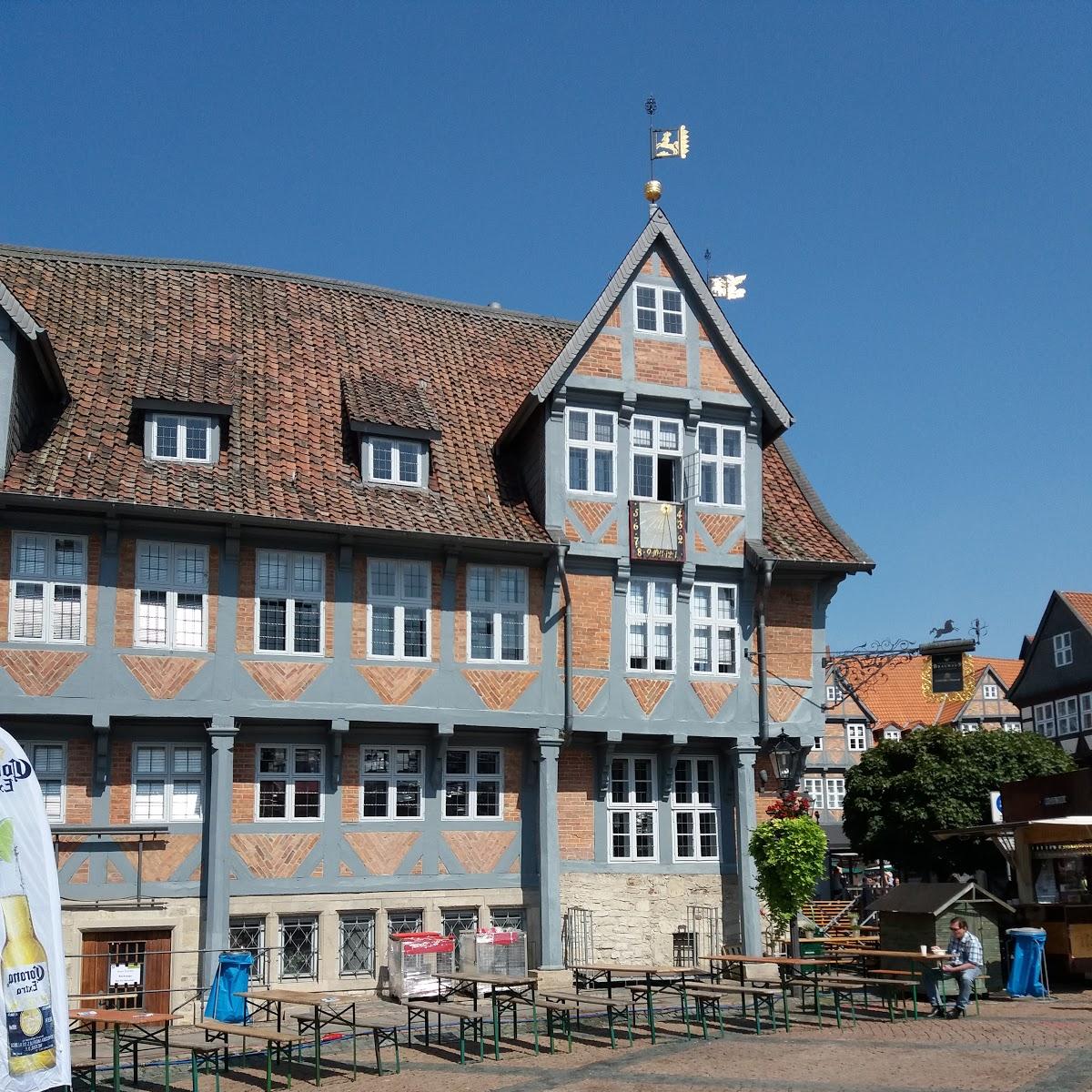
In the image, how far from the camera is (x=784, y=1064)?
1580cm

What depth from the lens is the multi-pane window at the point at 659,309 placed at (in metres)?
27.0

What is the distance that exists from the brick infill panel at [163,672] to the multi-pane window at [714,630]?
29.7 ft

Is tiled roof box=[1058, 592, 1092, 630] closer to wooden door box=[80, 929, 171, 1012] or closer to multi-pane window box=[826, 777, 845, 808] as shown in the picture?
multi-pane window box=[826, 777, 845, 808]

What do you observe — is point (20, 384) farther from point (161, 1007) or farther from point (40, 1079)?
point (40, 1079)

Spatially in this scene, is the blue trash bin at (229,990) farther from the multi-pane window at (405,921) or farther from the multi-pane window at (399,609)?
the multi-pane window at (399,609)

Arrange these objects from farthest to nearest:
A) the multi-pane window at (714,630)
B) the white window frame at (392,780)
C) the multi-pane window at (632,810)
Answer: the multi-pane window at (714,630) < the multi-pane window at (632,810) < the white window frame at (392,780)

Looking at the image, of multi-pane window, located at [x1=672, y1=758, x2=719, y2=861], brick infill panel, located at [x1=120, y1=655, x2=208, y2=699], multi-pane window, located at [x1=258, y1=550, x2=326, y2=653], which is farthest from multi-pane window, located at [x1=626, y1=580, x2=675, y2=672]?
brick infill panel, located at [x1=120, y1=655, x2=208, y2=699]

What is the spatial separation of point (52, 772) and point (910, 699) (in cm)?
6151

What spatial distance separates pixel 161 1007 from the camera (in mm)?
22312

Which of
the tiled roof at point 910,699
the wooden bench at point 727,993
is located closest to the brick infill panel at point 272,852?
the wooden bench at point 727,993

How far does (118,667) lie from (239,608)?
7.08ft

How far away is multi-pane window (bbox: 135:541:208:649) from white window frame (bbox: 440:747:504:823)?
494 cm

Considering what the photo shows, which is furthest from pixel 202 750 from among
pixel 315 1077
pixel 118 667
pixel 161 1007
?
pixel 315 1077

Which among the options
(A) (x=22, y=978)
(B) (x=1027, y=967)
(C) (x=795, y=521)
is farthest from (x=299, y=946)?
(A) (x=22, y=978)
